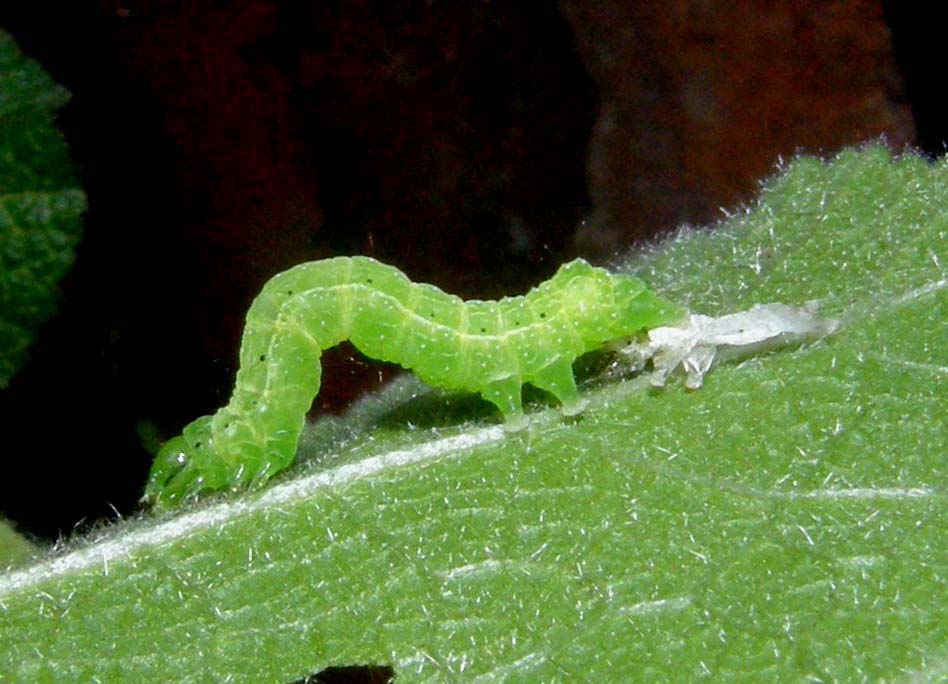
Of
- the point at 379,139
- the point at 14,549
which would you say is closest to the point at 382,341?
the point at 14,549

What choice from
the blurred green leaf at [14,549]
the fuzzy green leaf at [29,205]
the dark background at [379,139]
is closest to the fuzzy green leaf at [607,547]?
the blurred green leaf at [14,549]

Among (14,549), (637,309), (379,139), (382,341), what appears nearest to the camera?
(14,549)

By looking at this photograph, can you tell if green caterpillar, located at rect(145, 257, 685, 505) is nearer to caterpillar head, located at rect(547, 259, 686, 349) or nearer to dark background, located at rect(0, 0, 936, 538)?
caterpillar head, located at rect(547, 259, 686, 349)

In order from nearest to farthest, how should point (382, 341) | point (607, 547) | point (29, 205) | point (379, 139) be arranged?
point (607, 547), point (382, 341), point (29, 205), point (379, 139)

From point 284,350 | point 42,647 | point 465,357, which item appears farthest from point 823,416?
point 42,647

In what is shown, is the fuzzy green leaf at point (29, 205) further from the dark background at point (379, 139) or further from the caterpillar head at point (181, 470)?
the caterpillar head at point (181, 470)

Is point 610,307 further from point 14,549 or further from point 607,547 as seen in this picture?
point 14,549
